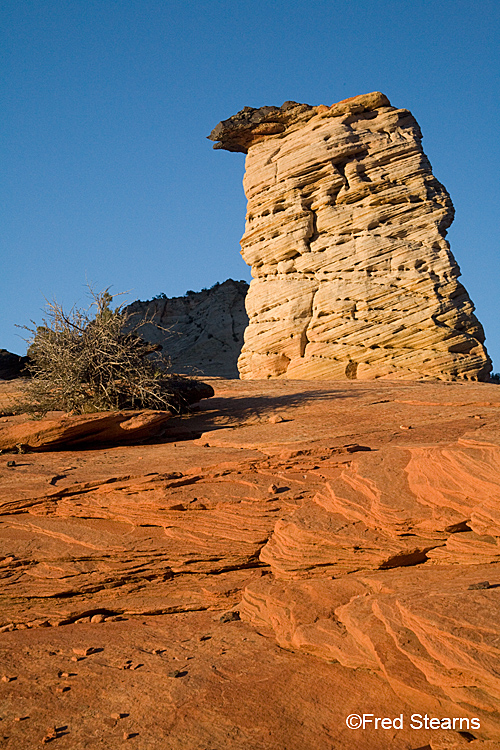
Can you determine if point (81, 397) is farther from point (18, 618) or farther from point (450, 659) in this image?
point (450, 659)

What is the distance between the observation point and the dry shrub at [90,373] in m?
10.1

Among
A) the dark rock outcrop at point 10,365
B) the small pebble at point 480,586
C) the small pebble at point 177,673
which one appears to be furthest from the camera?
the dark rock outcrop at point 10,365

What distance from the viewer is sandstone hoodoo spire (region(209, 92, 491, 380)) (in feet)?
52.6

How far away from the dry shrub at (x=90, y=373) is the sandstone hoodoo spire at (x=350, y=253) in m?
7.77

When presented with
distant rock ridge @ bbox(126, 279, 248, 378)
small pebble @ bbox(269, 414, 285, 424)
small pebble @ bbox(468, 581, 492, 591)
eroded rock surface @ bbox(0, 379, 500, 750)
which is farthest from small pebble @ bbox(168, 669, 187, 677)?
distant rock ridge @ bbox(126, 279, 248, 378)

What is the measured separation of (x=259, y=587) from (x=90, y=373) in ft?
18.1

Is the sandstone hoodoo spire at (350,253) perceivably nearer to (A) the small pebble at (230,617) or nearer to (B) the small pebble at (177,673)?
A: (A) the small pebble at (230,617)

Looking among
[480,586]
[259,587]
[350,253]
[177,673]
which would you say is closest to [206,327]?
[350,253]

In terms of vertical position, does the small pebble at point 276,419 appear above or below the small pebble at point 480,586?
above

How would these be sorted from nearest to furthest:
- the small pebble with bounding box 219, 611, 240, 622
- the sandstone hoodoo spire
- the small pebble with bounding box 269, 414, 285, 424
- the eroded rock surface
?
the eroded rock surface
the small pebble with bounding box 219, 611, 240, 622
the small pebble with bounding box 269, 414, 285, 424
the sandstone hoodoo spire

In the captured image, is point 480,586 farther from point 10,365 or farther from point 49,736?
point 10,365

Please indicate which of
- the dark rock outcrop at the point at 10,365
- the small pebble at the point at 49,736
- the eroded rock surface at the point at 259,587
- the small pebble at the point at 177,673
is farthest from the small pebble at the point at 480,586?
the dark rock outcrop at the point at 10,365

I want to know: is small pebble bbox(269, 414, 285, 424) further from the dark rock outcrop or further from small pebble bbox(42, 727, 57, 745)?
the dark rock outcrop

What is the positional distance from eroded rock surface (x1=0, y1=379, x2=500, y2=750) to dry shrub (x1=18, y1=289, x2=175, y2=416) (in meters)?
1.41
